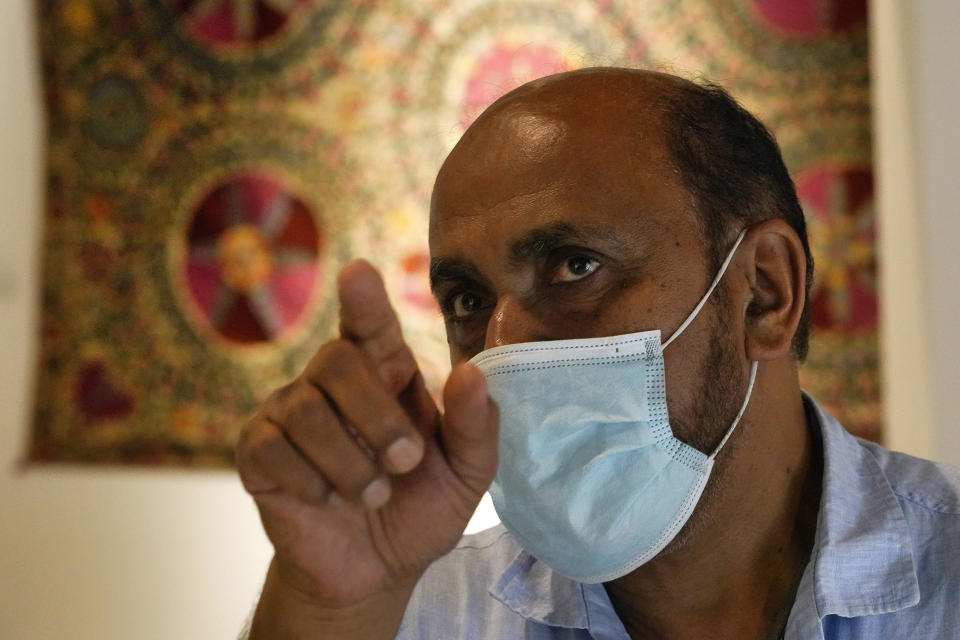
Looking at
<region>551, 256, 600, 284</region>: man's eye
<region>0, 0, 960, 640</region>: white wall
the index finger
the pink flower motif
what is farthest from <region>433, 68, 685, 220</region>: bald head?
the pink flower motif

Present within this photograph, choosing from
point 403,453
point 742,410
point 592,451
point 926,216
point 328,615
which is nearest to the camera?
point 403,453

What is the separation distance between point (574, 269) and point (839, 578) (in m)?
0.51

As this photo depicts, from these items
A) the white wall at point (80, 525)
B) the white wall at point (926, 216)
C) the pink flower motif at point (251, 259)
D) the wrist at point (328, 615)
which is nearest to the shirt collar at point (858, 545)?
the wrist at point (328, 615)

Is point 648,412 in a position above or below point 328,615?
above

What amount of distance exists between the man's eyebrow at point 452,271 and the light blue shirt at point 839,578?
17.7 inches

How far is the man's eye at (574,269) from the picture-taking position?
132cm

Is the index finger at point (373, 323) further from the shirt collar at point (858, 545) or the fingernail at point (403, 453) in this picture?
the shirt collar at point (858, 545)

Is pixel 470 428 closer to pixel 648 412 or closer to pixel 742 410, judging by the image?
pixel 648 412

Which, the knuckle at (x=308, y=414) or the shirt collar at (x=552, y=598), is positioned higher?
the knuckle at (x=308, y=414)

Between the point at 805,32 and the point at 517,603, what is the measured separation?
5.98 feet

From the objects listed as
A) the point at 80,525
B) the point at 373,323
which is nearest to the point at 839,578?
the point at 373,323

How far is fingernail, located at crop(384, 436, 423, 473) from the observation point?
2.89ft

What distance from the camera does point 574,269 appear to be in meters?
1.32

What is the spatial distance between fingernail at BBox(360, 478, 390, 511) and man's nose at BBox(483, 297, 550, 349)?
0.40 m
